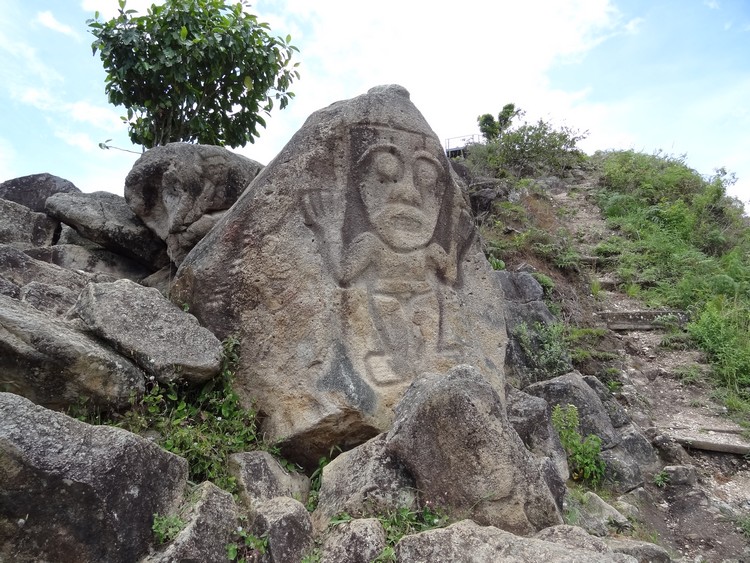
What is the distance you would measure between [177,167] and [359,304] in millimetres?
3162

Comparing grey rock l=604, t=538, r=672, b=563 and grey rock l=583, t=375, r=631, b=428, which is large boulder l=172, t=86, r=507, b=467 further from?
grey rock l=583, t=375, r=631, b=428

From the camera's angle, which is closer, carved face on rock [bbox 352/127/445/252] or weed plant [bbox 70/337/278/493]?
weed plant [bbox 70/337/278/493]

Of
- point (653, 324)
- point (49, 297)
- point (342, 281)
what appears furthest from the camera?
point (653, 324)

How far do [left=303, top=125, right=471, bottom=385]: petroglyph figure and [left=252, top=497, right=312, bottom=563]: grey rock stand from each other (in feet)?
5.19

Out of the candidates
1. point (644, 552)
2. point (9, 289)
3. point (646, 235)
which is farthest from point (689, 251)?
point (9, 289)

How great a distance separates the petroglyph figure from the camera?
5.04 metres

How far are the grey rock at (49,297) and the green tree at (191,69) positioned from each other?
15.3 feet

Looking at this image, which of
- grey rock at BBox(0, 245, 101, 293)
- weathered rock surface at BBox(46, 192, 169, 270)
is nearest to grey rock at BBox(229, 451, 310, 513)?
grey rock at BBox(0, 245, 101, 293)

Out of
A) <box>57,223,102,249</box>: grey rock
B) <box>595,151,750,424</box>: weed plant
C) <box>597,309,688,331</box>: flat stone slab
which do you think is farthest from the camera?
<box>597,309,688,331</box>: flat stone slab

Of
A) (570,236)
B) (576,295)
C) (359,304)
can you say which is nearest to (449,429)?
(359,304)

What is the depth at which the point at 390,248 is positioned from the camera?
5332 millimetres

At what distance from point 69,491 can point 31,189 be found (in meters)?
6.08

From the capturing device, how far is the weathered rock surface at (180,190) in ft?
22.4

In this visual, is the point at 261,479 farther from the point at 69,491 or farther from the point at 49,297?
the point at 49,297
